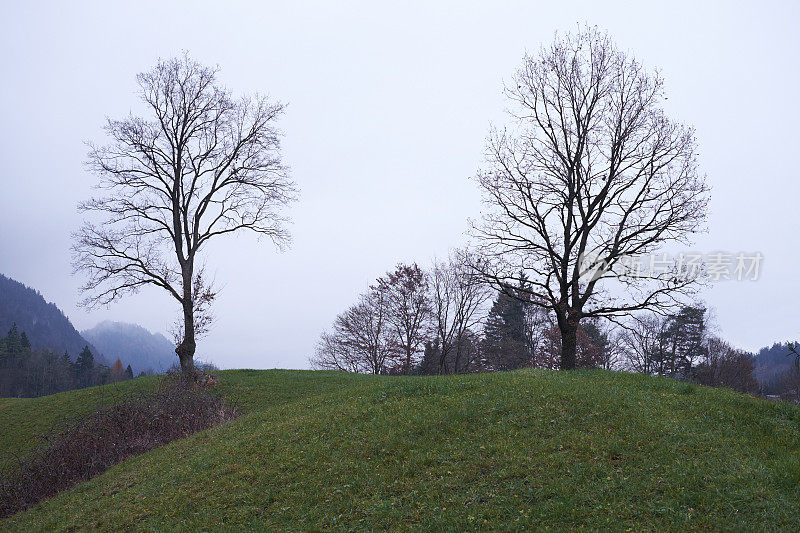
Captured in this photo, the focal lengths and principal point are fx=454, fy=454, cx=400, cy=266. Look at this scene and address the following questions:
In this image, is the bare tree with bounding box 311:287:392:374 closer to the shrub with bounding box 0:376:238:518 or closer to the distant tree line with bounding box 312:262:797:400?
the distant tree line with bounding box 312:262:797:400

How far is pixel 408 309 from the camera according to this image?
4853 cm

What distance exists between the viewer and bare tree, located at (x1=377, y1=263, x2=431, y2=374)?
4838 centimetres

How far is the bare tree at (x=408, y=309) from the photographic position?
48375 mm

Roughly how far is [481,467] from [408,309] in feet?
127

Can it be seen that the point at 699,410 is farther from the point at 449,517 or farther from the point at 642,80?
the point at 642,80

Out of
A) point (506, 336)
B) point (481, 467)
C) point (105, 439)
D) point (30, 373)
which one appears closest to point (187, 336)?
point (105, 439)

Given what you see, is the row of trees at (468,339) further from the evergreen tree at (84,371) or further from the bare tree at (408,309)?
the evergreen tree at (84,371)

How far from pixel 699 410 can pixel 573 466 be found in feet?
16.6

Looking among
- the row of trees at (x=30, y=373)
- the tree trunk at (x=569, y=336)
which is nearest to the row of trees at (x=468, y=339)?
the tree trunk at (x=569, y=336)

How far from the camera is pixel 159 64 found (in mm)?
27672

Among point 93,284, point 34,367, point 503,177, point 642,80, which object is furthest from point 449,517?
point 34,367

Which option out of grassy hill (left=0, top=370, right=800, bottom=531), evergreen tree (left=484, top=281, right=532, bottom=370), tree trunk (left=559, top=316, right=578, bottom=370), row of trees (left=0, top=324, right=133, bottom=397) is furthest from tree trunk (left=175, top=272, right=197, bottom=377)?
row of trees (left=0, top=324, right=133, bottom=397)

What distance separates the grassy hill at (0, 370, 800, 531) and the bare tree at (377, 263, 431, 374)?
32.5 metres

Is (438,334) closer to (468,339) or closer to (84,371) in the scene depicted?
(468,339)
